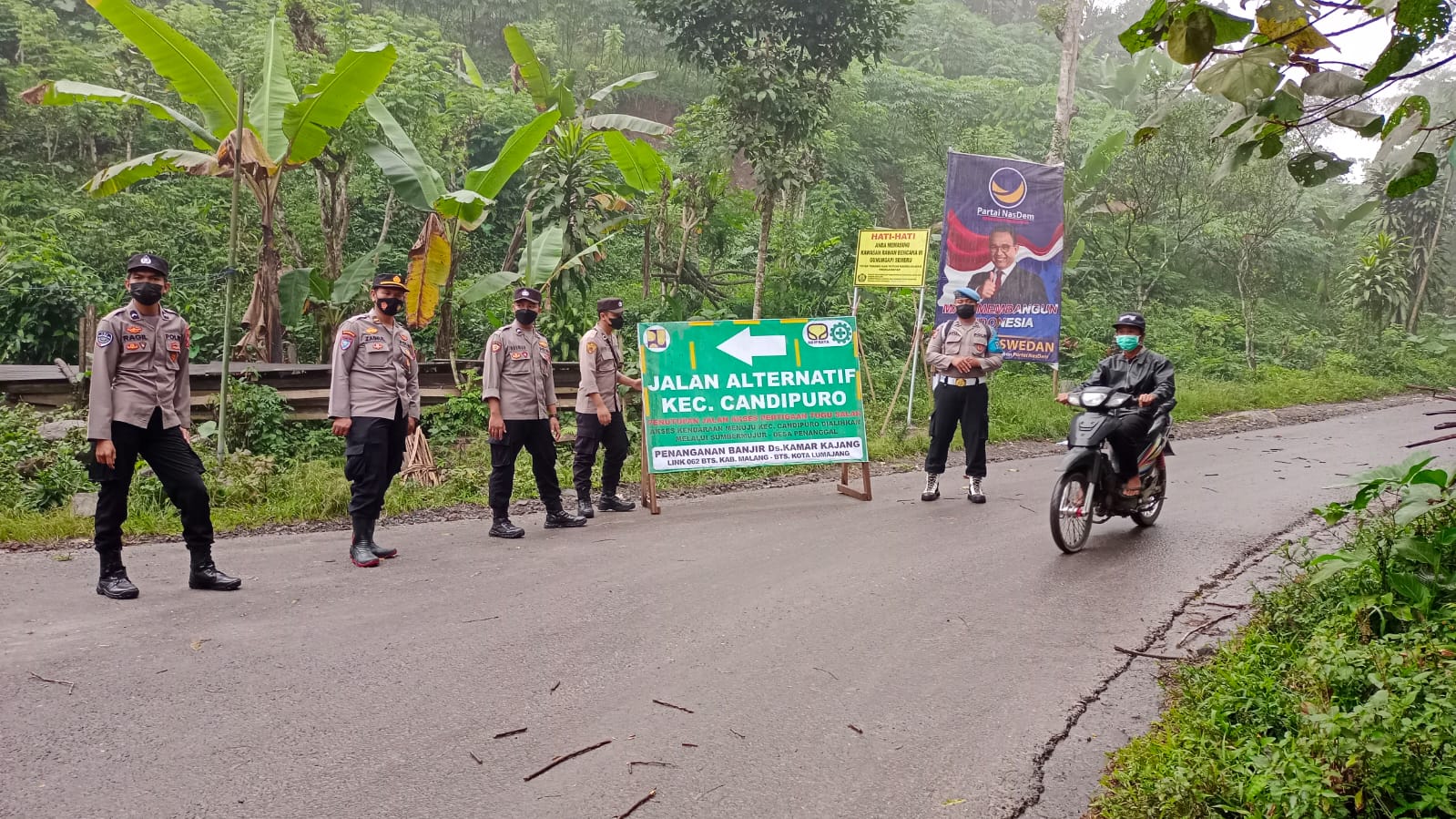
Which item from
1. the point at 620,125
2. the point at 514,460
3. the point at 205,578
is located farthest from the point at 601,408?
the point at 620,125

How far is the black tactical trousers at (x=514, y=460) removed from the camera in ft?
24.0

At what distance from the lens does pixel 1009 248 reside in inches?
512

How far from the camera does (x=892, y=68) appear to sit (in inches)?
1248

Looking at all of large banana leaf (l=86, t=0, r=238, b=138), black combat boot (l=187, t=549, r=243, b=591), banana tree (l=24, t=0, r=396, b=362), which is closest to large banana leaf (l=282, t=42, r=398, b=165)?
banana tree (l=24, t=0, r=396, b=362)

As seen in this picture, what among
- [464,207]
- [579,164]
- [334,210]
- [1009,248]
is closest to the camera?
[464,207]

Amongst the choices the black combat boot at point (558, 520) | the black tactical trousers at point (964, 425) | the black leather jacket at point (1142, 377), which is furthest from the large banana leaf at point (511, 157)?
the black leather jacket at point (1142, 377)

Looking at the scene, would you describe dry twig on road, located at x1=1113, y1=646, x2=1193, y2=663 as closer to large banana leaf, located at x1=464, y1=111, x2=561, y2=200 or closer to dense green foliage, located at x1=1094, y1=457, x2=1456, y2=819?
dense green foliage, located at x1=1094, y1=457, x2=1456, y2=819

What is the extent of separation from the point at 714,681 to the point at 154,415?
354 cm

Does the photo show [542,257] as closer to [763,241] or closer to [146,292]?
[763,241]

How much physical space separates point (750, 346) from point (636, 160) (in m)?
4.74

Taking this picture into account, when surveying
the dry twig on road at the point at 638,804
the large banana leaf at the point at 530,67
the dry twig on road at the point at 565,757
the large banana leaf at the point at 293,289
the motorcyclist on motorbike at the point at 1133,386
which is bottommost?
the dry twig on road at the point at 638,804

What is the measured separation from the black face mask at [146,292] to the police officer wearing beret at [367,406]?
1078 mm

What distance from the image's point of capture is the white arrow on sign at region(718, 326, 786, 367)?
8.68m

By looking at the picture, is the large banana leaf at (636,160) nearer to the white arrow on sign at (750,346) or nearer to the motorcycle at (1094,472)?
the white arrow on sign at (750,346)
